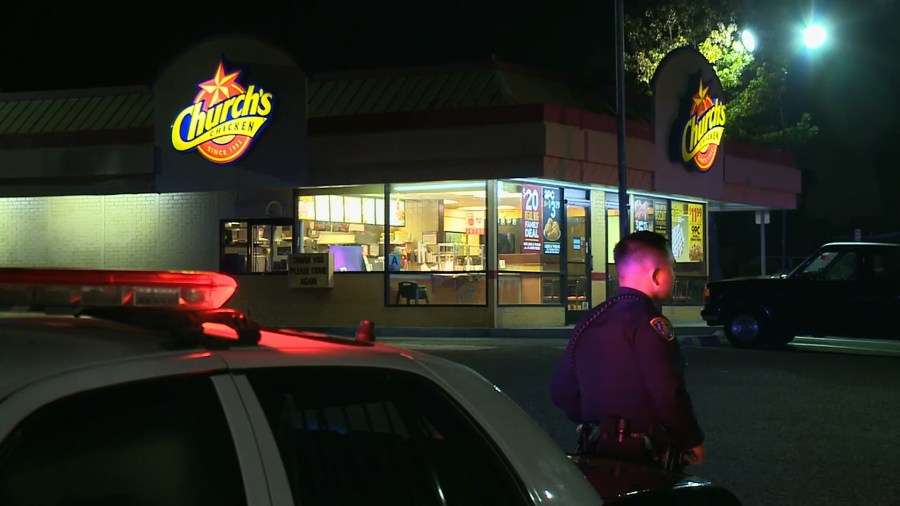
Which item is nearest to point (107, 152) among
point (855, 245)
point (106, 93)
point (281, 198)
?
point (106, 93)

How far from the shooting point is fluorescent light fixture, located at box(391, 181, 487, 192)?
21031mm

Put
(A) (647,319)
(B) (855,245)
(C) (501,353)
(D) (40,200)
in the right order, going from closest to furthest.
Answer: (A) (647,319), (C) (501,353), (B) (855,245), (D) (40,200)

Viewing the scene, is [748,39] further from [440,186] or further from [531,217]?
[440,186]

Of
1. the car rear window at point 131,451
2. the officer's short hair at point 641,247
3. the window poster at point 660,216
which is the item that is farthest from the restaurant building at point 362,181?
the car rear window at point 131,451

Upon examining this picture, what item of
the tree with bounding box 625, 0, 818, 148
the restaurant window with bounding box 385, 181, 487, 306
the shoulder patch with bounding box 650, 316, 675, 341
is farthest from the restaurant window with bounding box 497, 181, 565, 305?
the shoulder patch with bounding box 650, 316, 675, 341

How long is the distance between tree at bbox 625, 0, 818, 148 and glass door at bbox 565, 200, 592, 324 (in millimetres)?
9433

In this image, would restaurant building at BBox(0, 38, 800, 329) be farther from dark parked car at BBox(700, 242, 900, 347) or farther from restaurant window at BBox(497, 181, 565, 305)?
dark parked car at BBox(700, 242, 900, 347)

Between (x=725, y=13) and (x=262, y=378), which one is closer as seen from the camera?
(x=262, y=378)

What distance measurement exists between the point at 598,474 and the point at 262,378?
134 centimetres

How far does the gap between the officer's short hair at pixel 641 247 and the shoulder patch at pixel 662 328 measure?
0.33 meters

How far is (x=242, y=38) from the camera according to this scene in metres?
21.7

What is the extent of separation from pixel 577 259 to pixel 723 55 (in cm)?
1139

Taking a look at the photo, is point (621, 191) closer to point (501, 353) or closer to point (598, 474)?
point (501, 353)

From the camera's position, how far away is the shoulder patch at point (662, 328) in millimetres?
3516
